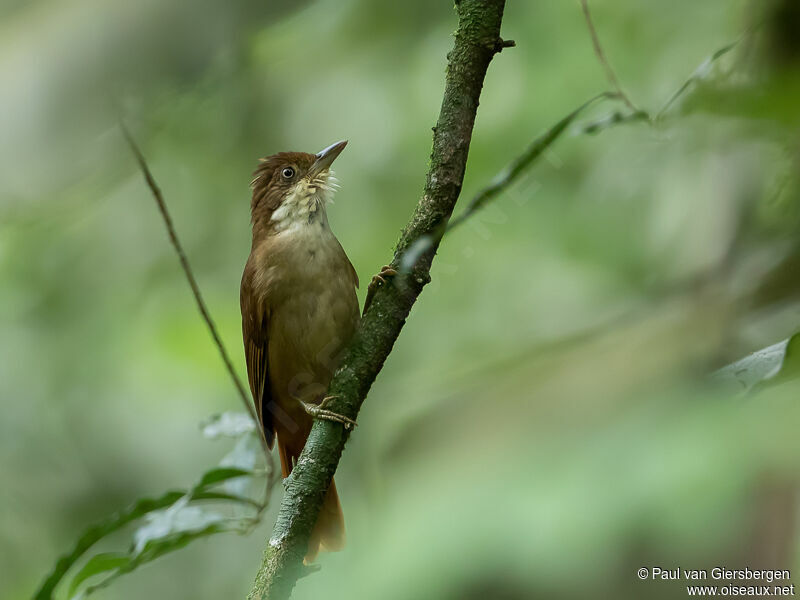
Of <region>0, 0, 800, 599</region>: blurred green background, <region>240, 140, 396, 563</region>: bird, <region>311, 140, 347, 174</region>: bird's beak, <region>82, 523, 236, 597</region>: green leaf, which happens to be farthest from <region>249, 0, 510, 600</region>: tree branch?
<region>311, 140, 347, 174</region>: bird's beak

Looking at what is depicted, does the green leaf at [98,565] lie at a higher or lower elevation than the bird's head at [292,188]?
lower

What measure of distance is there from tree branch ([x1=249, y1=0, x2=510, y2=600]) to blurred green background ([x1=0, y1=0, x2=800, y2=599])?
1.50ft

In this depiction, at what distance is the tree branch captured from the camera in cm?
199

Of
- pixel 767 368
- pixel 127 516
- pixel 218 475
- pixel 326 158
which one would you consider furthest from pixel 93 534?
pixel 767 368

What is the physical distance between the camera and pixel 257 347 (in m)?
3.06

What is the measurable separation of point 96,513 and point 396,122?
113 inches

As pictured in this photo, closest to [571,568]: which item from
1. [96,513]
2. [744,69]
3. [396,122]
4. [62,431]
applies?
[744,69]

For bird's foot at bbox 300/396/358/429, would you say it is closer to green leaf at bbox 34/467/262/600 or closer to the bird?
green leaf at bbox 34/467/262/600

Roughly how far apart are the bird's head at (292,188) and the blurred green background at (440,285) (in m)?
0.45

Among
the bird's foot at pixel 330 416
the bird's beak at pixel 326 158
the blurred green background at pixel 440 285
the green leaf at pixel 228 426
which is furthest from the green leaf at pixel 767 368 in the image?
the bird's beak at pixel 326 158

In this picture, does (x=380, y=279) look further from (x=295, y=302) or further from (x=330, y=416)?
(x=295, y=302)

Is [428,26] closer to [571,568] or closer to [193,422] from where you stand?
[193,422]

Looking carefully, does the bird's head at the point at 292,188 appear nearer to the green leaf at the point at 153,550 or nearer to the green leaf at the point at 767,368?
the green leaf at the point at 153,550

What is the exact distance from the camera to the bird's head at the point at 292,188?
2986mm
